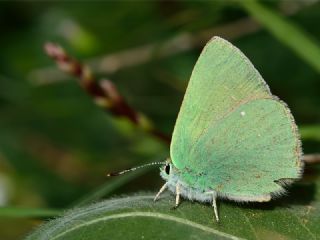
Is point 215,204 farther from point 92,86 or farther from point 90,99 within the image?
point 90,99

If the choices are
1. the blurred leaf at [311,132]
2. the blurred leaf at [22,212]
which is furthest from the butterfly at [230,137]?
the blurred leaf at [311,132]

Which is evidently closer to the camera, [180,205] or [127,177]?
[180,205]

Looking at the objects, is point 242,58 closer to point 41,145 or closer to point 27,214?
point 27,214

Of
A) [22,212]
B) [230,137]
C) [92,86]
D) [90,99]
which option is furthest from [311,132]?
[90,99]

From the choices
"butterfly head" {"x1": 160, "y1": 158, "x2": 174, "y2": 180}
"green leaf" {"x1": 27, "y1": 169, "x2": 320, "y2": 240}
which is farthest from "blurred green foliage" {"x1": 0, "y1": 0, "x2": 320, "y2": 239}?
"green leaf" {"x1": 27, "y1": 169, "x2": 320, "y2": 240}

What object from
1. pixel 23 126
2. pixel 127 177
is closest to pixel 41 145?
pixel 23 126

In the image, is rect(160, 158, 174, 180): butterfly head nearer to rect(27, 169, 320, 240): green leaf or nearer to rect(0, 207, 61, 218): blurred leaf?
rect(27, 169, 320, 240): green leaf

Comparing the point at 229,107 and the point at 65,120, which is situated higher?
the point at 65,120
